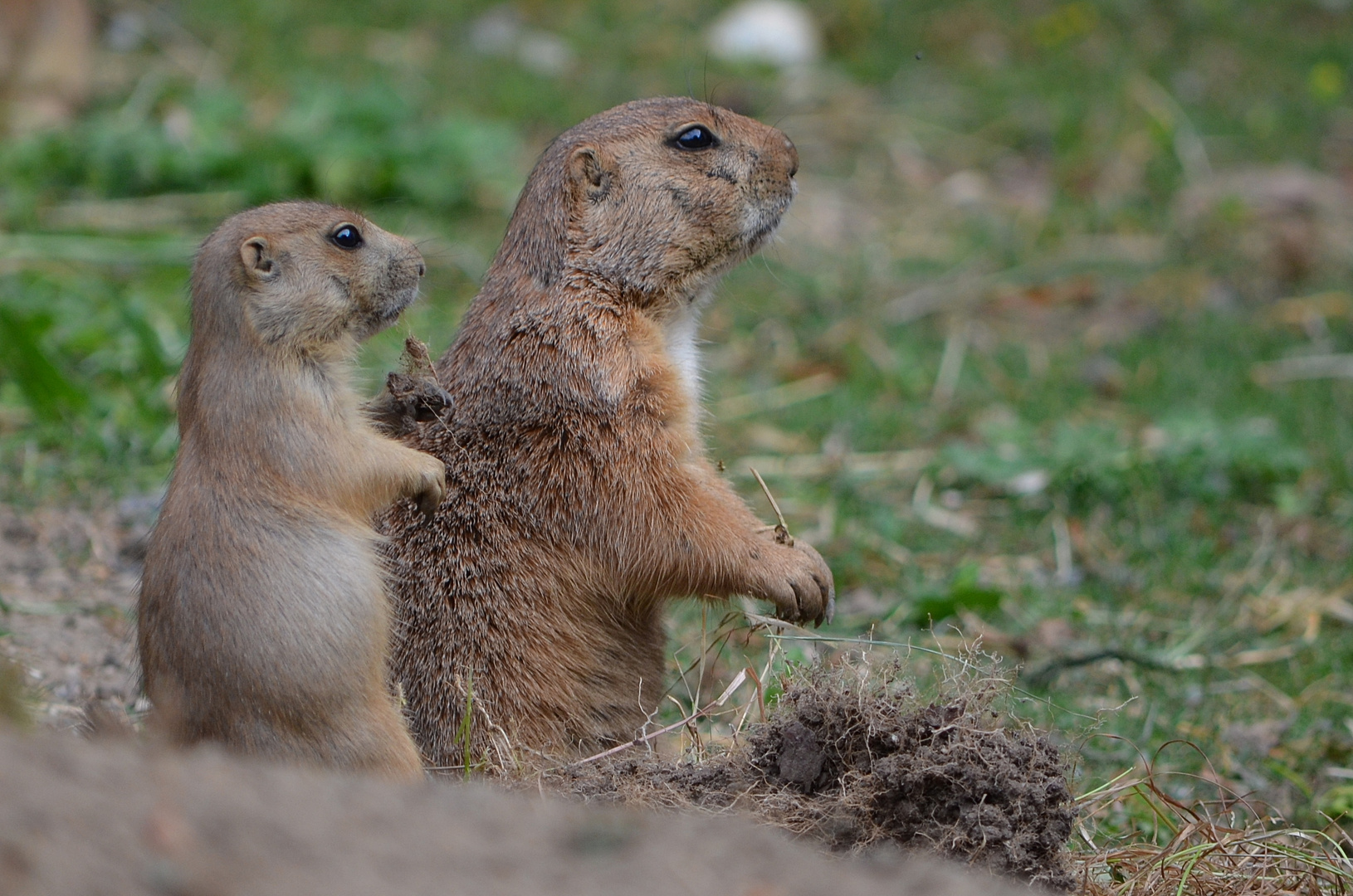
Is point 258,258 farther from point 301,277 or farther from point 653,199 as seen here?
point 653,199

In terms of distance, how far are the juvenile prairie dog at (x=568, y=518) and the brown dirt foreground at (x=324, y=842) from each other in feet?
4.74

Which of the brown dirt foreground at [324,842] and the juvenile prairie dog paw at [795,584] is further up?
the brown dirt foreground at [324,842]

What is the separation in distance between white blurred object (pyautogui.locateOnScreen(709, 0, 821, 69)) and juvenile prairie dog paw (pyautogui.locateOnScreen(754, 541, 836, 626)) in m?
8.04

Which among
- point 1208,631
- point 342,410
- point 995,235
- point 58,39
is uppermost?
point 58,39

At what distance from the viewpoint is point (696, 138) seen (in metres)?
3.90

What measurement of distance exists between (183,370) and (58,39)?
7055 mm

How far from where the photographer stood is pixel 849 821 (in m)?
2.90

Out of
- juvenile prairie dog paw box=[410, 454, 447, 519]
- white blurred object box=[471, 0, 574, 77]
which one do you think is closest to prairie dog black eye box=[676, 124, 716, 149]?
juvenile prairie dog paw box=[410, 454, 447, 519]

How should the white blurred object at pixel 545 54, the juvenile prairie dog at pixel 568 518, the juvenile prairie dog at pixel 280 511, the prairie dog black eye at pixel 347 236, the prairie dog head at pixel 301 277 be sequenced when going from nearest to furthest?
the juvenile prairie dog at pixel 280 511 → the prairie dog head at pixel 301 277 → the prairie dog black eye at pixel 347 236 → the juvenile prairie dog at pixel 568 518 → the white blurred object at pixel 545 54

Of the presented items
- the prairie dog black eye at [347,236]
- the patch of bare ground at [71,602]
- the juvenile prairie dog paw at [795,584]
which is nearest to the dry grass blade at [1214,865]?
the juvenile prairie dog paw at [795,584]

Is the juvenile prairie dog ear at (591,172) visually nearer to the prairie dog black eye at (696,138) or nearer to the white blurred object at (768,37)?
the prairie dog black eye at (696,138)

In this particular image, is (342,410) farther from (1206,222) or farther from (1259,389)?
(1206,222)

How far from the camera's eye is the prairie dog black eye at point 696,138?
3893 millimetres

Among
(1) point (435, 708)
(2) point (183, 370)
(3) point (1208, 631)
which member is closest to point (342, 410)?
(2) point (183, 370)
